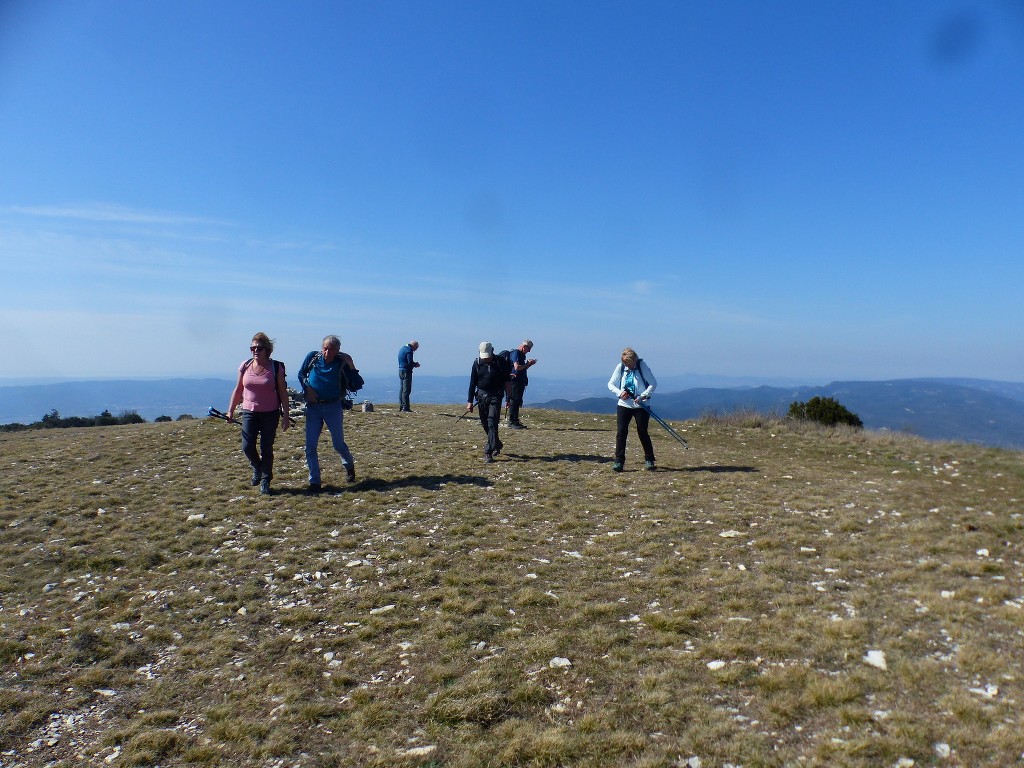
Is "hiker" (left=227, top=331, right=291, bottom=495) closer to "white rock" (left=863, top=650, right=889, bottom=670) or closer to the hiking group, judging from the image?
the hiking group

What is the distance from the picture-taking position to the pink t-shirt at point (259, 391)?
36.8 feet

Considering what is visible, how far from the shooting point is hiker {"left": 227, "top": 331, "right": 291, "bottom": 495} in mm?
11219

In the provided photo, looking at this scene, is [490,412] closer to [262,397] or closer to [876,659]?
[262,397]

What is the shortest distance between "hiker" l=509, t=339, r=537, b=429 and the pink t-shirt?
1184 centimetres

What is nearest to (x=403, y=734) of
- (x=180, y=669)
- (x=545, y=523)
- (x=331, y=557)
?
(x=180, y=669)

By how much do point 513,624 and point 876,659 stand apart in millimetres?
3323

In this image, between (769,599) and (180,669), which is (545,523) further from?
(180,669)

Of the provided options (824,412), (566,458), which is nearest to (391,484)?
(566,458)

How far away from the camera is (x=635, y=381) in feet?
43.6

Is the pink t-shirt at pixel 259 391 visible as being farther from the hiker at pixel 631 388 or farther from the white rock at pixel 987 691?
the white rock at pixel 987 691

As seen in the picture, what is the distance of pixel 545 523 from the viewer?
9.84 meters

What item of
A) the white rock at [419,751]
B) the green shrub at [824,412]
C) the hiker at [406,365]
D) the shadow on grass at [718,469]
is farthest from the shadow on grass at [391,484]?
the green shrub at [824,412]

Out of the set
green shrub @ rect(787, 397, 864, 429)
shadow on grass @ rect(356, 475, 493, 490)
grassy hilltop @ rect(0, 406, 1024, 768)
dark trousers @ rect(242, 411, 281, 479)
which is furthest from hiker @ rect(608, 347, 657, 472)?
green shrub @ rect(787, 397, 864, 429)

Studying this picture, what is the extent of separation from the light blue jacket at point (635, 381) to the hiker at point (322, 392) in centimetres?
590
